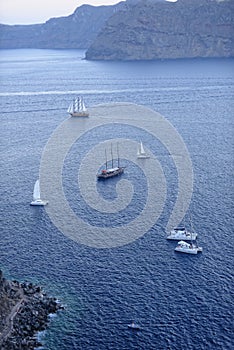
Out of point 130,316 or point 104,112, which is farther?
point 104,112

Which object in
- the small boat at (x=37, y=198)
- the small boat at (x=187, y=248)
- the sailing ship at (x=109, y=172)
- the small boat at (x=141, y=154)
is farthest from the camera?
the small boat at (x=141, y=154)

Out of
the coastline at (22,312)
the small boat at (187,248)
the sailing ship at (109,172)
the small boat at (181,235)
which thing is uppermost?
the sailing ship at (109,172)

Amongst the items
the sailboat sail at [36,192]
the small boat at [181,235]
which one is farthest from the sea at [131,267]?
the sailboat sail at [36,192]

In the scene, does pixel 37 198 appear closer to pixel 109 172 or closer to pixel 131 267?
pixel 109 172

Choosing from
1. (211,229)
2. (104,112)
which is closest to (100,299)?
(211,229)

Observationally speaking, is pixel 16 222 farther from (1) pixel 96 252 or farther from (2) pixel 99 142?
(2) pixel 99 142

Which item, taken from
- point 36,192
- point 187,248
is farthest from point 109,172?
point 187,248

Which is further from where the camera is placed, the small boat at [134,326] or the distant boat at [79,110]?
the distant boat at [79,110]

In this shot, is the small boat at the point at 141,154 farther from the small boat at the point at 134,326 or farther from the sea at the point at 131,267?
the small boat at the point at 134,326
